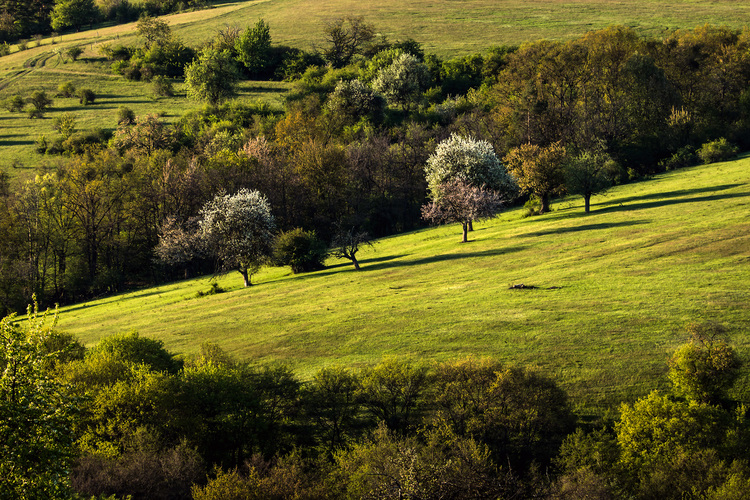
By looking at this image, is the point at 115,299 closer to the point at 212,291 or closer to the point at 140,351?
the point at 212,291

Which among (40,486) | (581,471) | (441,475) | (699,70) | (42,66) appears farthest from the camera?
(42,66)

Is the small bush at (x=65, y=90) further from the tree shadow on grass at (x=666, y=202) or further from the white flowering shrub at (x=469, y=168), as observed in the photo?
the tree shadow on grass at (x=666, y=202)

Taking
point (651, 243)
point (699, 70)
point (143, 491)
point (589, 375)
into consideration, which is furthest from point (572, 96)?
point (143, 491)

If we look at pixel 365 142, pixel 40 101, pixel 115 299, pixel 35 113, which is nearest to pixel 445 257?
pixel 115 299

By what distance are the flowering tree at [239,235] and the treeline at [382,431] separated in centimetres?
2313

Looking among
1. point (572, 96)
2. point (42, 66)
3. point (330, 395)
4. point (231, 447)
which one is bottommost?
point (231, 447)

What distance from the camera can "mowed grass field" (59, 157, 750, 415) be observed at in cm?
3619

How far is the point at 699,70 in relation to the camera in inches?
4333

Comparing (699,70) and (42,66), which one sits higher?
(42,66)

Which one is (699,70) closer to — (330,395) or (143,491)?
(330,395)

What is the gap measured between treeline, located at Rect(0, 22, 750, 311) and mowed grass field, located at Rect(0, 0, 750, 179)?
23.8 feet

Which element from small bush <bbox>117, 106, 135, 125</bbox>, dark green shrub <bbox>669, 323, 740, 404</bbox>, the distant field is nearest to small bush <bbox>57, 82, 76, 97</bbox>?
small bush <bbox>117, 106, 135, 125</bbox>

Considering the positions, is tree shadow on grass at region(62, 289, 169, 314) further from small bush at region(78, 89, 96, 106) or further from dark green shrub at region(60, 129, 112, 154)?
small bush at region(78, 89, 96, 106)

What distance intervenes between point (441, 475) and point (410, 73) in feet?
370
